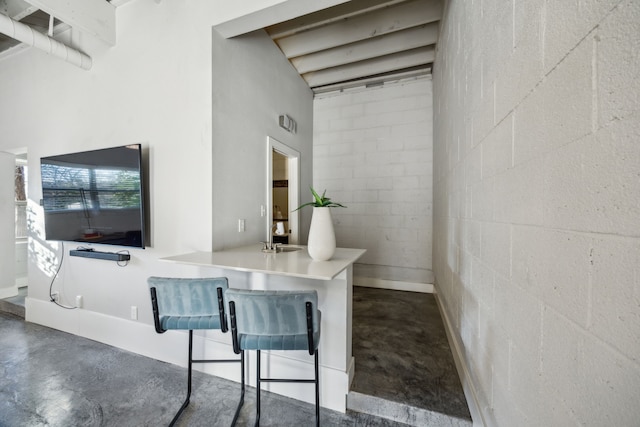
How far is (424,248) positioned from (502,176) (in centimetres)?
267

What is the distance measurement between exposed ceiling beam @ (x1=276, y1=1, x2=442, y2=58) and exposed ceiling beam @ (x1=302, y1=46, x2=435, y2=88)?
58 centimetres

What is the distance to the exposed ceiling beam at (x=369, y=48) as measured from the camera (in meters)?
2.70

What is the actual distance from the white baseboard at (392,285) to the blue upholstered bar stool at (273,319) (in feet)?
8.59

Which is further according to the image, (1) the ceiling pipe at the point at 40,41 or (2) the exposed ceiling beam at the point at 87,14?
(1) the ceiling pipe at the point at 40,41

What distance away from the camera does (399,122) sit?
139 inches

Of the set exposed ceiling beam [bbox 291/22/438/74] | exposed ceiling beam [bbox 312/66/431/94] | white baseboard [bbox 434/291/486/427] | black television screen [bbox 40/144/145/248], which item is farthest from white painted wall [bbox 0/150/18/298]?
white baseboard [bbox 434/291/486/427]

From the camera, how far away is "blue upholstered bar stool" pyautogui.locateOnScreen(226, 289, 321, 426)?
1177 millimetres

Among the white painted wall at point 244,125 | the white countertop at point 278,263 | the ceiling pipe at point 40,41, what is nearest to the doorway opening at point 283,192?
the white painted wall at point 244,125

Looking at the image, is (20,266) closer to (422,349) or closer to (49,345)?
(49,345)

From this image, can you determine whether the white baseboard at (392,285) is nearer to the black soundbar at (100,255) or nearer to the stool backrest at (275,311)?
the stool backrest at (275,311)

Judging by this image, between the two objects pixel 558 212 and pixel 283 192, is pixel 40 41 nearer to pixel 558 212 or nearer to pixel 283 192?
pixel 283 192

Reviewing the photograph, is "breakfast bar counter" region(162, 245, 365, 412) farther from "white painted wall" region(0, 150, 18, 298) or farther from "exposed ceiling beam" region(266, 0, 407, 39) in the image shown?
"white painted wall" region(0, 150, 18, 298)

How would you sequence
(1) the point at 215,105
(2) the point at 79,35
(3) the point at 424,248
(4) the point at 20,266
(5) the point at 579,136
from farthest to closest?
1. (4) the point at 20,266
2. (3) the point at 424,248
3. (2) the point at 79,35
4. (1) the point at 215,105
5. (5) the point at 579,136

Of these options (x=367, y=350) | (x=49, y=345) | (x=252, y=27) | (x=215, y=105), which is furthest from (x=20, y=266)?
(x=367, y=350)
